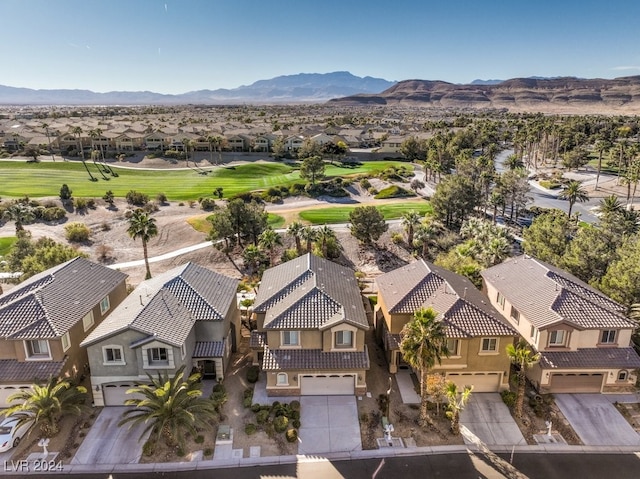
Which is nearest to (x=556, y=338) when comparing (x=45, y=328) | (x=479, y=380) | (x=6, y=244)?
(x=479, y=380)

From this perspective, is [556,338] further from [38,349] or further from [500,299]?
[38,349]

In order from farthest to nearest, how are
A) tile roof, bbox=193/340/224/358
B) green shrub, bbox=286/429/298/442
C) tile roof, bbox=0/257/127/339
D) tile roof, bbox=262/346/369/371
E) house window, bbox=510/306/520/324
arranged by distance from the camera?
house window, bbox=510/306/520/324 < tile roof, bbox=193/340/224/358 < tile roof, bbox=262/346/369/371 < tile roof, bbox=0/257/127/339 < green shrub, bbox=286/429/298/442

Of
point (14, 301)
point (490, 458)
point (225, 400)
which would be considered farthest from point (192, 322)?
point (490, 458)

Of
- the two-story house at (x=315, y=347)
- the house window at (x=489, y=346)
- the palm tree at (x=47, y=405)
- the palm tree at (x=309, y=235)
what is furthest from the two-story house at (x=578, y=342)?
the palm tree at (x=47, y=405)

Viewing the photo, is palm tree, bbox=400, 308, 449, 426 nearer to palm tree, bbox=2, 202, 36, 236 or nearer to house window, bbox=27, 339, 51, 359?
house window, bbox=27, 339, 51, 359

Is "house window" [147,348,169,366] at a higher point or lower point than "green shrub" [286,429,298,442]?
higher

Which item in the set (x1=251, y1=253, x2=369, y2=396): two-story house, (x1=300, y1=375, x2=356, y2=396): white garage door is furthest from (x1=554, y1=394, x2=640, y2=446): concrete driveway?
(x1=300, y1=375, x2=356, y2=396): white garage door

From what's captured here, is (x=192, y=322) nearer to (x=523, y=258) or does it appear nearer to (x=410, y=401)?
(x=410, y=401)
